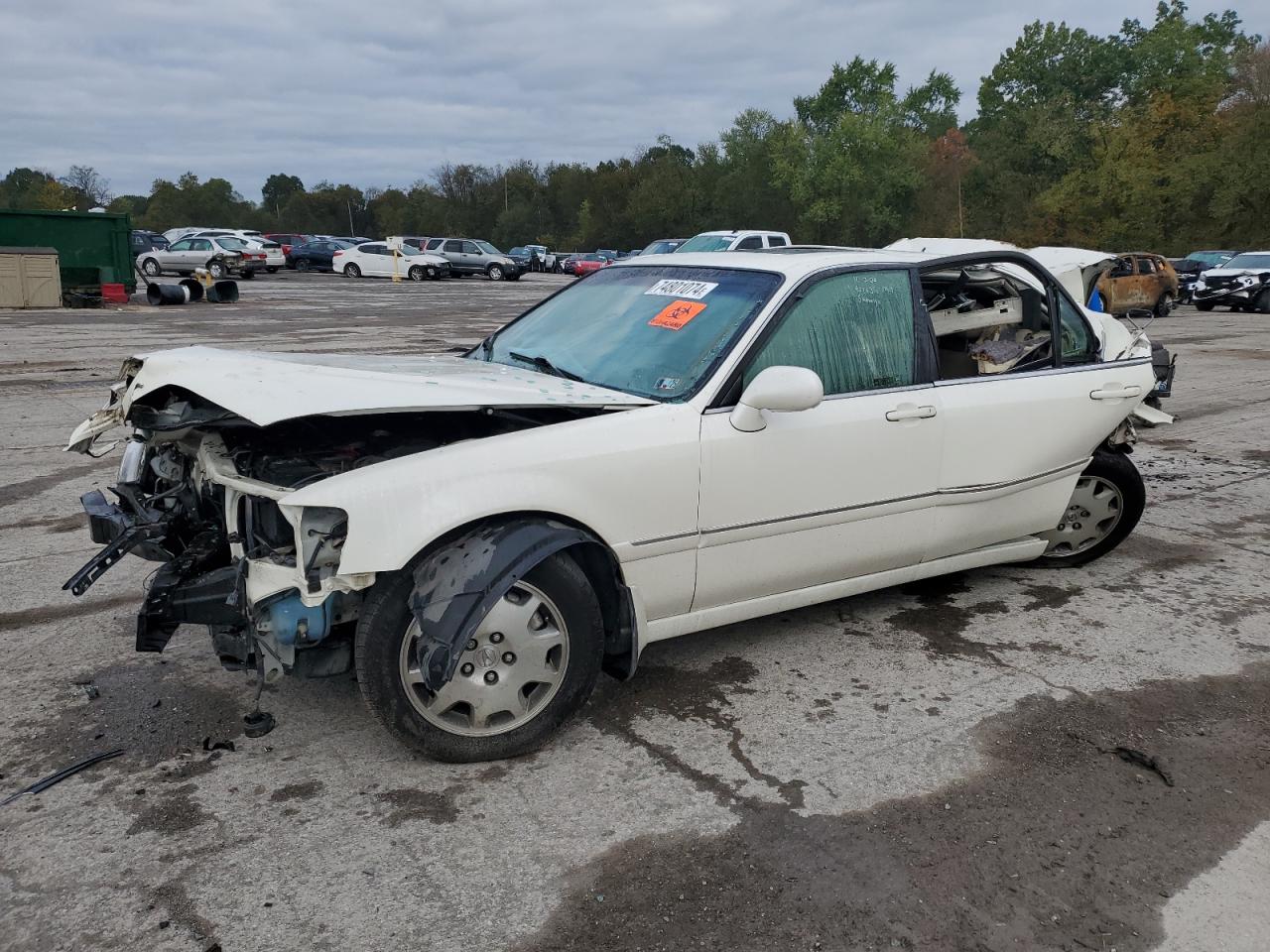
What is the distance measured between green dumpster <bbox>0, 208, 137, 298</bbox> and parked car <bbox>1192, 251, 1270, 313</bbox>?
26522mm

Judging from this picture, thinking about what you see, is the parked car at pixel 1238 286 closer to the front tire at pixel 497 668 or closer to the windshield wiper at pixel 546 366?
the windshield wiper at pixel 546 366

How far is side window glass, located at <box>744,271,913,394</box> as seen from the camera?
12.2 ft

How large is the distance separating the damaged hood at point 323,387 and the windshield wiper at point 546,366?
8 centimetres

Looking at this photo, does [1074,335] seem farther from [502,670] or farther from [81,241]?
[81,241]

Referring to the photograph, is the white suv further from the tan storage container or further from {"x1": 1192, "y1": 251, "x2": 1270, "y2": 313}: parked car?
the tan storage container

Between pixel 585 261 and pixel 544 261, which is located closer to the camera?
pixel 585 261

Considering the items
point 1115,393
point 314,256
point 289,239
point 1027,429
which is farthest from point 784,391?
point 289,239

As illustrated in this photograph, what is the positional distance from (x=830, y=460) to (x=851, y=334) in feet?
1.89

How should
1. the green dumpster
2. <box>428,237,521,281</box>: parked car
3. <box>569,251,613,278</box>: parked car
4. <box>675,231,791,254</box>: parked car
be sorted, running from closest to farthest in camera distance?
the green dumpster, <box>675,231,791,254</box>: parked car, <box>428,237,521,281</box>: parked car, <box>569,251,613,278</box>: parked car

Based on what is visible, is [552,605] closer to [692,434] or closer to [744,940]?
[692,434]

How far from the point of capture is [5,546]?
526 cm

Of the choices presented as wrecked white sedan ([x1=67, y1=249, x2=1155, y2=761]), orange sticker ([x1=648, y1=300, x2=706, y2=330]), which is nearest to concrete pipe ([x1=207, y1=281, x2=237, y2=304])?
wrecked white sedan ([x1=67, y1=249, x2=1155, y2=761])

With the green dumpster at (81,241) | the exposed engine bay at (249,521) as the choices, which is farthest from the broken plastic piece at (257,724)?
the green dumpster at (81,241)

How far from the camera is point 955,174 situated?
213ft
